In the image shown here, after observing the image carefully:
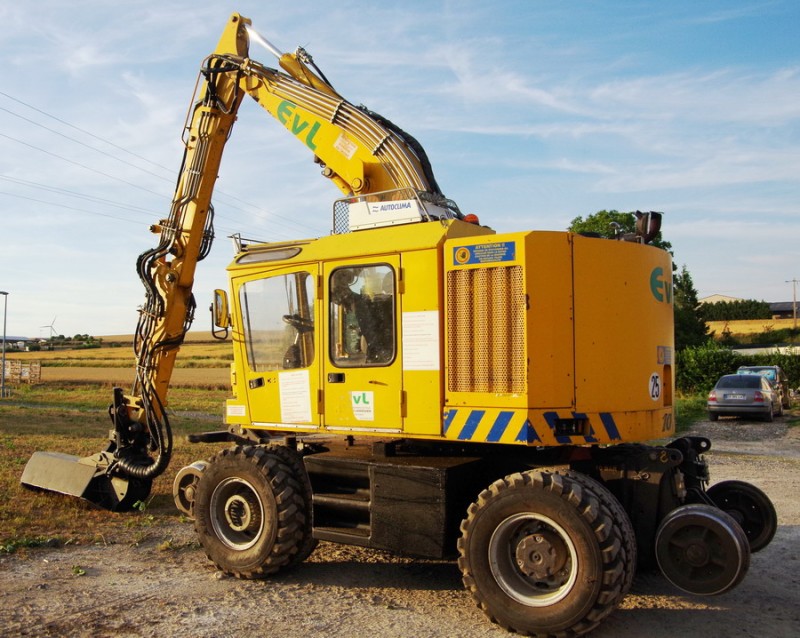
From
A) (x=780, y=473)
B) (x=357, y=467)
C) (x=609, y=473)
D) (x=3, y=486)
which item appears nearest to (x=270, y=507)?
(x=357, y=467)

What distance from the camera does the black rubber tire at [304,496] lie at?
21.9ft

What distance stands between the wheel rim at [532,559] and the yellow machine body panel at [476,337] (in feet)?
1.98

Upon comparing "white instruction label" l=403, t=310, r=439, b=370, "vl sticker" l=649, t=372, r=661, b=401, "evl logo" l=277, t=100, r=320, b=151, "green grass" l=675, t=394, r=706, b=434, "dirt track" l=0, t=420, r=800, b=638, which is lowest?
"dirt track" l=0, t=420, r=800, b=638

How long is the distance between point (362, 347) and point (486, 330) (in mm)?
1145

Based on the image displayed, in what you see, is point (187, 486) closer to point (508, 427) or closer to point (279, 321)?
point (279, 321)

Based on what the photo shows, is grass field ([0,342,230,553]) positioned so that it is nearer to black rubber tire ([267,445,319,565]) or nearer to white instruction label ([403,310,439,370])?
black rubber tire ([267,445,319,565])

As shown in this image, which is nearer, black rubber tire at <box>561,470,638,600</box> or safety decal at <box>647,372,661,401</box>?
black rubber tire at <box>561,470,638,600</box>

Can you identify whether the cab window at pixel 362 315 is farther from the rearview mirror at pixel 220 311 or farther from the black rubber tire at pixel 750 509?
the black rubber tire at pixel 750 509

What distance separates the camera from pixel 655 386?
623 cm

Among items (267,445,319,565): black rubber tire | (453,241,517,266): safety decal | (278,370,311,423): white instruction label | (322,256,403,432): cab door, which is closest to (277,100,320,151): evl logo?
(322,256,403,432): cab door

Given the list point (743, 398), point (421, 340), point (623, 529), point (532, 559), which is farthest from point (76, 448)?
point (743, 398)

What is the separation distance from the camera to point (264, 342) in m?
7.18

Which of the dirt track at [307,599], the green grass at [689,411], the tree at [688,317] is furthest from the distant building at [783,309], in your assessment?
the dirt track at [307,599]

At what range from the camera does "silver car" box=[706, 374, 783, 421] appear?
74.9 feet
